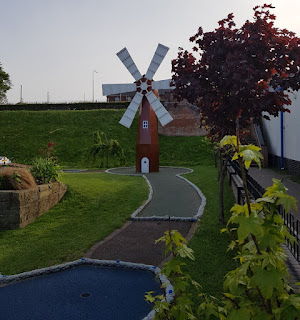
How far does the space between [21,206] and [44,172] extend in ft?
7.95

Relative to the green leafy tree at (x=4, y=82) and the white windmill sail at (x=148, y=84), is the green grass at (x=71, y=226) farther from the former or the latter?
the green leafy tree at (x=4, y=82)

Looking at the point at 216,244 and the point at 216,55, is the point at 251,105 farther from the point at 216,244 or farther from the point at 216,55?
the point at 216,244

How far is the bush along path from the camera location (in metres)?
7.24

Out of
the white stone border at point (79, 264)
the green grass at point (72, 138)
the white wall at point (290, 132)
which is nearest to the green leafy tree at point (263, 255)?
the white stone border at point (79, 264)

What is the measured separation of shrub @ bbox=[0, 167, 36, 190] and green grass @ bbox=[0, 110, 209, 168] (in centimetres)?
1607

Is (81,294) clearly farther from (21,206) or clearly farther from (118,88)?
(118,88)

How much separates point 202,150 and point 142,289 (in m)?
24.3

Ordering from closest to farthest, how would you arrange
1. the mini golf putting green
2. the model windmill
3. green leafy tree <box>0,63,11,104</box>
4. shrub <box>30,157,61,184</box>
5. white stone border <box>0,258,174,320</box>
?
1. the mini golf putting green
2. white stone border <box>0,258,174,320</box>
3. shrub <box>30,157,61,184</box>
4. the model windmill
5. green leafy tree <box>0,63,11,104</box>

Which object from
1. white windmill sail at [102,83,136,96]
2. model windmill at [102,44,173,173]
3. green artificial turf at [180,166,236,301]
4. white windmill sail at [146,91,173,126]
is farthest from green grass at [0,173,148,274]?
white windmill sail at [102,83,136,96]

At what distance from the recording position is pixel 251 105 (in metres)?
7.81

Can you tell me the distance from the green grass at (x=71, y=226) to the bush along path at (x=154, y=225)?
0.38 meters

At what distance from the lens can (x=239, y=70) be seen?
23.5 feet

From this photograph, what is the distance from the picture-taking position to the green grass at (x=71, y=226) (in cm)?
716

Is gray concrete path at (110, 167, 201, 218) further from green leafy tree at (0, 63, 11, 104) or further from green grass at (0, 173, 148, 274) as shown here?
green leafy tree at (0, 63, 11, 104)
